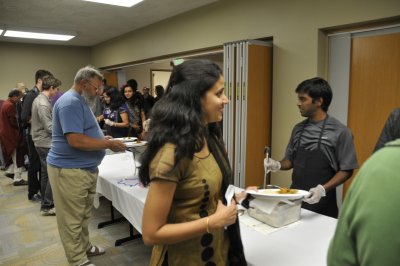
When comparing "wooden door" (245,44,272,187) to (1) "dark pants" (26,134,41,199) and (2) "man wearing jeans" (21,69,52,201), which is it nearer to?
(2) "man wearing jeans" (21,69,52,201)

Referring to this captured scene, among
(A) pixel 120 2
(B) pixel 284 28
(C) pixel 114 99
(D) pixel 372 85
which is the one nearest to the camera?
(D) pixel 372 85

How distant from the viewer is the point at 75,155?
2098 millimetres

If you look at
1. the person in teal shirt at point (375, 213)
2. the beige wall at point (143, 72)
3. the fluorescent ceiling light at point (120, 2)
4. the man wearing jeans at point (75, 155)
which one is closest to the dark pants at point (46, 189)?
the man wearing jeans at point (75, 155)

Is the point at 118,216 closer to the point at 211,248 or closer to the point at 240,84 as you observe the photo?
the point at 240,84

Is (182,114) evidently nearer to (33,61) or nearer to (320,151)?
(320,151)

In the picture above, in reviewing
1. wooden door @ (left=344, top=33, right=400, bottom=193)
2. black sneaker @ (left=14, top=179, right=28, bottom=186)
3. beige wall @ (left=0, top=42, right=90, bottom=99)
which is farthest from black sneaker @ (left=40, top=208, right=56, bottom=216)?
beige wall @ (left=0, top=42, right=90, bottom=99)

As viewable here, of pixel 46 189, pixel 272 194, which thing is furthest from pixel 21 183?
pixel 272 194

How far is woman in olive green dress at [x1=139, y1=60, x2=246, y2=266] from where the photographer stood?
35.5 inches

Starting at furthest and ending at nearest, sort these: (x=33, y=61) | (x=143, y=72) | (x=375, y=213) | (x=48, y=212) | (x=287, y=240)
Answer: (x=143, y=72), (x=33, y=61), (x=48, y=212), (x=287, y=240), (x=375, y=213)

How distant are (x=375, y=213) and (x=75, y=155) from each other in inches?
78.7

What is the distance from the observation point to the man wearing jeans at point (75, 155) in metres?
2.01

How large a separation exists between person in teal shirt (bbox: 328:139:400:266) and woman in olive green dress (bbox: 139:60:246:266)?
506 millimetres

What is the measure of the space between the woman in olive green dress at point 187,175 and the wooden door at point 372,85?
7.72 ft

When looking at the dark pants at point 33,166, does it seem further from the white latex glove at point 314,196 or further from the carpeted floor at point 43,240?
the white latex glove at point 314,196
